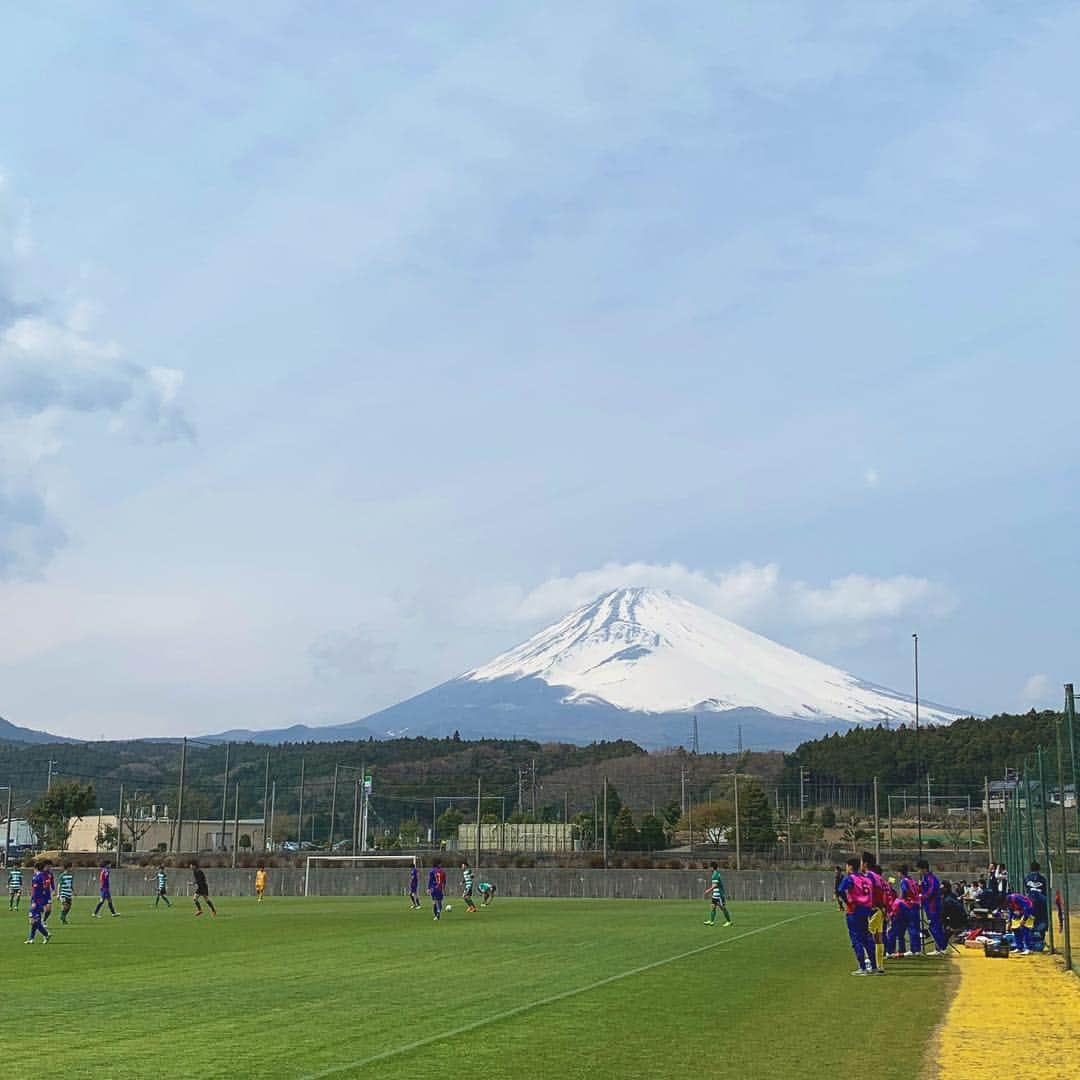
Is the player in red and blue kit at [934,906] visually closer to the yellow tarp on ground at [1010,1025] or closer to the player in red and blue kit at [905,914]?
the player in red and blue kit at [905,914]

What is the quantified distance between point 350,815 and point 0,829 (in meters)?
50.7


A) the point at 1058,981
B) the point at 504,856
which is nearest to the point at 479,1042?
the point at 1058,981

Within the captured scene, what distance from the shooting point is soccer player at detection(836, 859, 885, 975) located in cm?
2156

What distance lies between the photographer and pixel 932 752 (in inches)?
6540

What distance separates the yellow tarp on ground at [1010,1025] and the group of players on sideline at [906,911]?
4.94ft

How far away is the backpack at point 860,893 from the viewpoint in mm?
21531

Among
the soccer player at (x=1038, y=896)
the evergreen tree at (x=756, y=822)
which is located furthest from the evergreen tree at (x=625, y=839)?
the soccer player at (x=1038, y=896)

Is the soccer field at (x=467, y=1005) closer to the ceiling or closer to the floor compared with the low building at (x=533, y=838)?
closer to the ceiling

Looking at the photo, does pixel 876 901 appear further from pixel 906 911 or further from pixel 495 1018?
pixel 495 1018

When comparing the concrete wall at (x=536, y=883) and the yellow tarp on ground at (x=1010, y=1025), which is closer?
the yellow tarp on ground at (x=1010, y=1025)

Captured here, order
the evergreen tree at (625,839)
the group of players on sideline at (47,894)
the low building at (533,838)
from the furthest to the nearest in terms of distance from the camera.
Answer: the evergreen tree at (625,839) < the low building at (533,838) < the group of players on sideline at (47,894)

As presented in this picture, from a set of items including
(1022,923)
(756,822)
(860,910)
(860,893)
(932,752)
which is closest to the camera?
(860,893)

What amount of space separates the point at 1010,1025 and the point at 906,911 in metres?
9.97

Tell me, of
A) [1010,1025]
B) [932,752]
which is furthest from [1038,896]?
[932,752]
